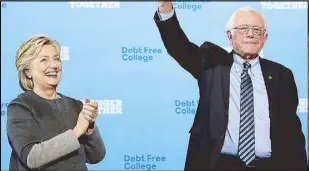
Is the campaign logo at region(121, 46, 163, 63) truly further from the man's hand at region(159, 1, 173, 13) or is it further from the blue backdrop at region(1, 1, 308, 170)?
the man's hand at region(159, 1, 173, 13)

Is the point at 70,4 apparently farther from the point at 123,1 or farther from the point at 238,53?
the point at 238,53

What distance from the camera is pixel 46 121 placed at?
2059 mm

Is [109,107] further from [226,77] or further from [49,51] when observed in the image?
[226,77]

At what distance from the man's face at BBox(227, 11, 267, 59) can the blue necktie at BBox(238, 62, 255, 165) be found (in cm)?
8

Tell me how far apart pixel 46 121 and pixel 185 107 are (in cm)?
89

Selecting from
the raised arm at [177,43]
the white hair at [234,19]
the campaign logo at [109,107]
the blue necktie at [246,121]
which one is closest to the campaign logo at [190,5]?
the white hair at [234,19]

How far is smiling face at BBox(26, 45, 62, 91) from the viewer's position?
7.04ft

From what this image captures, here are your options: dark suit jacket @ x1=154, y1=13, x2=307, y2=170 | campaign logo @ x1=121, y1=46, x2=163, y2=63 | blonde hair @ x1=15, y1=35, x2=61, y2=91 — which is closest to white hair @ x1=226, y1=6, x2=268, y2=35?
dark suit jacket @ x1=154, y1=13, x2=307, y2=170

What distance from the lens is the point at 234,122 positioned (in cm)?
244

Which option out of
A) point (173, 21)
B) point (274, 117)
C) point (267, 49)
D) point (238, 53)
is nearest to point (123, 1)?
point (173, 21)

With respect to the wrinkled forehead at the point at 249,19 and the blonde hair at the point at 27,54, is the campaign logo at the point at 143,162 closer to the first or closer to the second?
the blonde hair at the point at 27,54

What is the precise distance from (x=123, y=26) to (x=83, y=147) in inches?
33.1

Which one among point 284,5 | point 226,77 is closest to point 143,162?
point 226,77

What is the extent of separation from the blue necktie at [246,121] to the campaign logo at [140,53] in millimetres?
520
